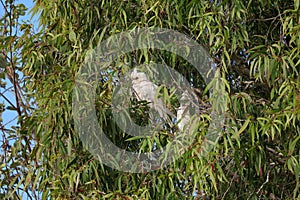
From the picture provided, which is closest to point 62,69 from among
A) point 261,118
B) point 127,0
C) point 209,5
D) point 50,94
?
point 50,94

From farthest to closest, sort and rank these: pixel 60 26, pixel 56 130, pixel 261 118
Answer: pixel 60 26 → pixel 56 130 → pixel 261 118

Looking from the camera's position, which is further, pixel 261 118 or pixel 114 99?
pixel 114 99

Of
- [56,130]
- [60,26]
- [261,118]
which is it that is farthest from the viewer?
[60,26]

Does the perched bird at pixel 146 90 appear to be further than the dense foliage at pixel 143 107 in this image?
Yes

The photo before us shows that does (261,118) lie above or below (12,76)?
below

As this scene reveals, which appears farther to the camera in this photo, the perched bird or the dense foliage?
the perched bird

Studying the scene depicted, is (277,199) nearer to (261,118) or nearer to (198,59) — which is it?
(261,118)

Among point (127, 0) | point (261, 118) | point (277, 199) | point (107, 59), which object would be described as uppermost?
point (127, 0)
